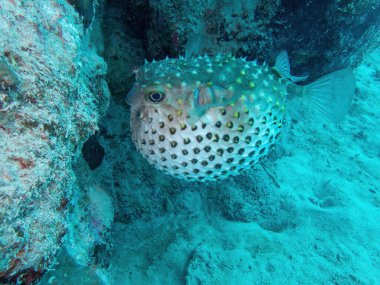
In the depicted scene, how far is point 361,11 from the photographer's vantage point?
367cm

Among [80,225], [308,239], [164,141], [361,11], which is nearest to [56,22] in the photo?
[164,141]

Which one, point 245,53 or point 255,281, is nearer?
point 255,281

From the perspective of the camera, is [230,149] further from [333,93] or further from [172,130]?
[333,93]

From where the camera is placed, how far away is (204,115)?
2178 millimetres

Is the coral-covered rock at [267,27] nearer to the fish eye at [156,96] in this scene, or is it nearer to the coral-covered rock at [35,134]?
the fish eye at [156,96]

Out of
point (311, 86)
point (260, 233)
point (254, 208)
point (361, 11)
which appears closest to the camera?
point (311, 86)

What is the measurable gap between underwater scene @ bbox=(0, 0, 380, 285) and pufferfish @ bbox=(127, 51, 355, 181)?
0.01m

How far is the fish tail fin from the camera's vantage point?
2826 mm

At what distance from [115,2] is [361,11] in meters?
3.20

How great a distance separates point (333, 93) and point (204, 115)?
1.56 meters

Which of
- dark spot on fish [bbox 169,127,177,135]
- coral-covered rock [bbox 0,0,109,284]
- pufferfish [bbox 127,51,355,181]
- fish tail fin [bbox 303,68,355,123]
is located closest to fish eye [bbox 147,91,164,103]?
pufferfish [bbox 127,51,355,181]

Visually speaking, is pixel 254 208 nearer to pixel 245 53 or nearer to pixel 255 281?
pixel 255 281

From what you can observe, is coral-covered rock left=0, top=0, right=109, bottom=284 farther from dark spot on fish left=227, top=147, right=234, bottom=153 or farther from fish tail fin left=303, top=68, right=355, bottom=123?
fish tail fin left=303, top=68, right=355, bottom=123

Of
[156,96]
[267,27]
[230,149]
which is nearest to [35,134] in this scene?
[156,96]
